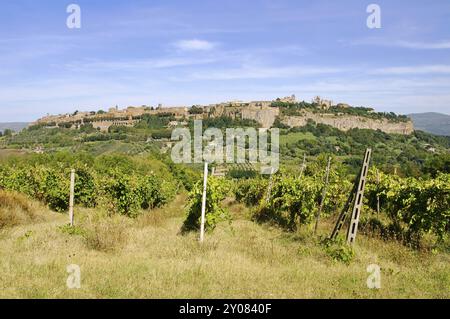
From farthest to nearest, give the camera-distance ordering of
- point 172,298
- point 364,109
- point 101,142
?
point 364,109 < point 101,142 < point 172,298

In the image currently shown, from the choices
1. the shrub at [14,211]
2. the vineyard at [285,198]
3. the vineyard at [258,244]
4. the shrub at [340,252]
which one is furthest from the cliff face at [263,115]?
the shrub at [340,252]

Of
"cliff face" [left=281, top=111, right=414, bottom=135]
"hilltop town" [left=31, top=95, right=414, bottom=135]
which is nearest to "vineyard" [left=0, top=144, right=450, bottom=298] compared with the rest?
"hilltop town" [left=31, top=95, right=414, bottom=135]

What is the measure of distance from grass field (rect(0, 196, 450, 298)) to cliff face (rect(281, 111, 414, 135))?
116269 mm

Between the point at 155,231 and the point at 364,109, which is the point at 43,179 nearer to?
the point at 155,231

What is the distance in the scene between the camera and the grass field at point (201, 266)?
566 cm

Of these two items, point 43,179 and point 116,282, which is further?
point 43,179

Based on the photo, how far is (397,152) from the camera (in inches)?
3391

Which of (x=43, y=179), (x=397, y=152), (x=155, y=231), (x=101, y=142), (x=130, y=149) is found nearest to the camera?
(x=155, y=231)

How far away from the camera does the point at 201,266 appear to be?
6.78m

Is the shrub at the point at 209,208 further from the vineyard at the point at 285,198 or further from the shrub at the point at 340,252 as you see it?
the shrub at the point at 340,252

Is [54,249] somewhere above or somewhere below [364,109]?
below

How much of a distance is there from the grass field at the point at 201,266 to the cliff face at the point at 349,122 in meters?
116
